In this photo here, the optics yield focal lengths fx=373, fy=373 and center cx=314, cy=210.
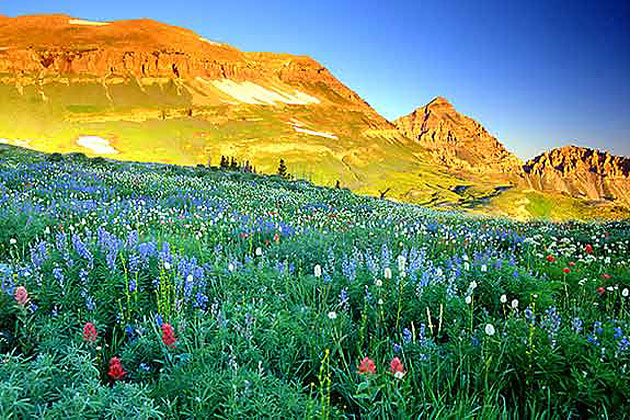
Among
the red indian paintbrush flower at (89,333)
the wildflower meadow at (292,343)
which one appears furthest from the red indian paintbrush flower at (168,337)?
the red indian paintbrush flower at (89,333)

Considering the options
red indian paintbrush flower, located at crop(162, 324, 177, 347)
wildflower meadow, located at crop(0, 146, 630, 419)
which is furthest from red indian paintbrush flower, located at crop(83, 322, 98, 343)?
red indian paintbrush flower, located at crop(162, 324, 177, 347)

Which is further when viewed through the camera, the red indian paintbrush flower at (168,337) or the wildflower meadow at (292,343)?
the red indian paintbrush flower at (168,337)

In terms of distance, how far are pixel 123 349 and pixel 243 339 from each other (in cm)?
92

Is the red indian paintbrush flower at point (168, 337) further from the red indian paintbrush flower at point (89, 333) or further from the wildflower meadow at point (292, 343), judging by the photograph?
the red indian paintbrush flower at point (89, 333)

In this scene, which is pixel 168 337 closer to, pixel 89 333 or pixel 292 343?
pixel 89 333

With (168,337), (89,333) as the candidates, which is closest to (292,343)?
(168,337)

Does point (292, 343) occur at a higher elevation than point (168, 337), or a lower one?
lower

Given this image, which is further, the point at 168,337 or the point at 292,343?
the point at 292,343

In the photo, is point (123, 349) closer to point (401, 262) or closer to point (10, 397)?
point (10, 397)

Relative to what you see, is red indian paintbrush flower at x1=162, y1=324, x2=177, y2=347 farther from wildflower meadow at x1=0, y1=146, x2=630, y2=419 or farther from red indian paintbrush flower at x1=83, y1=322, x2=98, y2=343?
red indian paintbrush flower at x1=83, y1=322, x2=98, y2=343

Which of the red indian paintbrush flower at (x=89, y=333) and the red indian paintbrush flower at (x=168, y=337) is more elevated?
the red indian paintbrush flower at (x=168, y=337)

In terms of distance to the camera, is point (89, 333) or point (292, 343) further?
point (292, 343)

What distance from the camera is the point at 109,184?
13336 millimetres

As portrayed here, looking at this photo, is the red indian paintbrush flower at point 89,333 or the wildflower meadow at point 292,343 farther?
the red indian paintbrush flower at point 89,333
